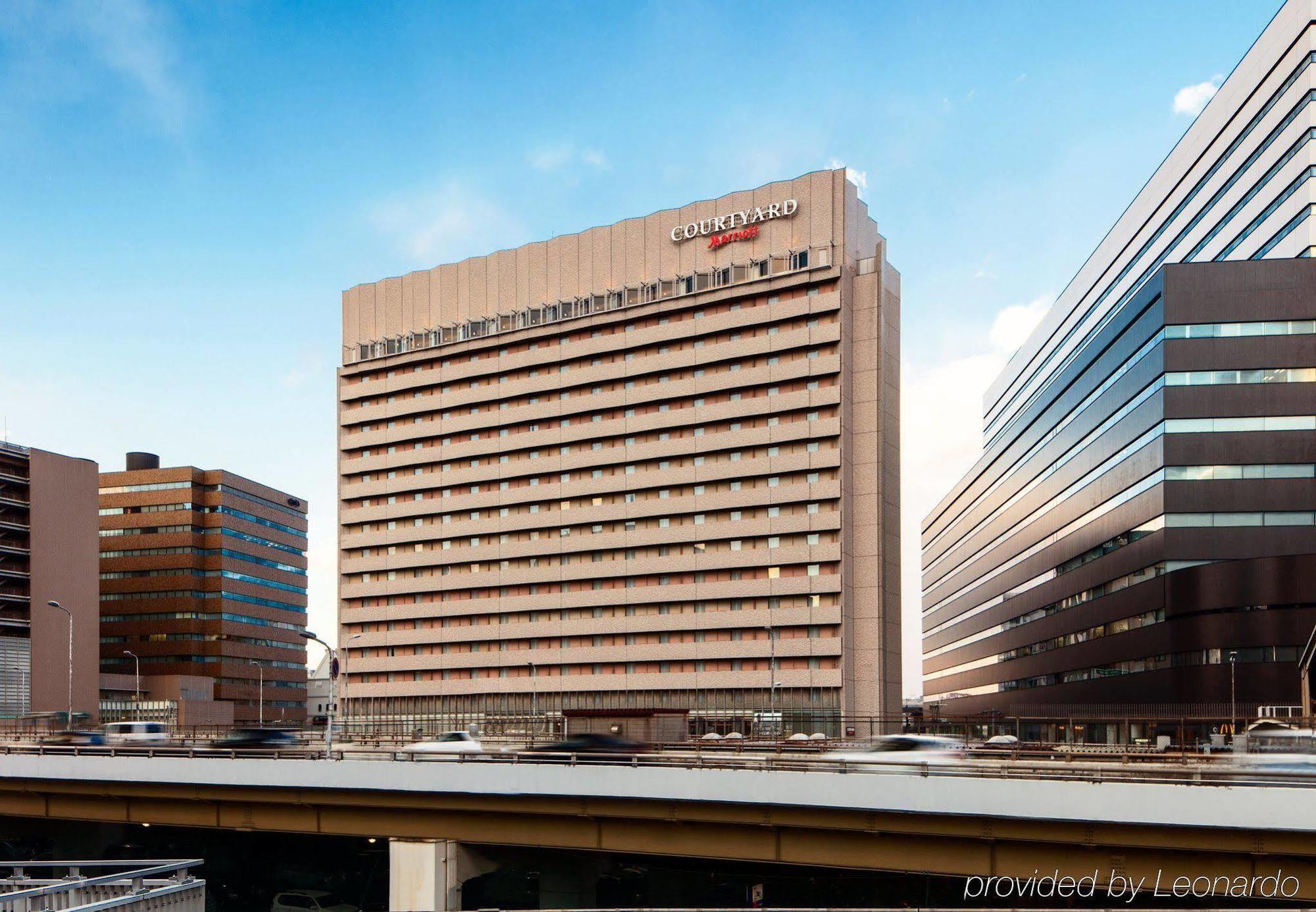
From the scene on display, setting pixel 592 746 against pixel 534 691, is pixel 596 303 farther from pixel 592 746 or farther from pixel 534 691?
pixel 592 746

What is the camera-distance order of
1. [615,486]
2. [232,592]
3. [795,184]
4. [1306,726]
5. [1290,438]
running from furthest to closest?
[232,592] → [615,486] → [795,184] → [1290,438] → [1306,726]

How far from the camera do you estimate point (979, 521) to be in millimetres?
151250

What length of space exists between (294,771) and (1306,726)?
37.7 meters

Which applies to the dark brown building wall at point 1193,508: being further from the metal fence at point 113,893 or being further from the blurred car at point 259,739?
the metal fence at point 113,893

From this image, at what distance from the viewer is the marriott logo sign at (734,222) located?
338ft

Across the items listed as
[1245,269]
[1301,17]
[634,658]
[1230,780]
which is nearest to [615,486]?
[634,658]

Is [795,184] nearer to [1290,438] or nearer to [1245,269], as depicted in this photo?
[1245,269]

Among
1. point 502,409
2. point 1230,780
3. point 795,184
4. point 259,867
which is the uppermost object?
point 795,184

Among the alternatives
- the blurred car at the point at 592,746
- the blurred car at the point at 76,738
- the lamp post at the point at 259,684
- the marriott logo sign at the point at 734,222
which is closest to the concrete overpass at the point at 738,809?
the blurred car at the point at 592,746

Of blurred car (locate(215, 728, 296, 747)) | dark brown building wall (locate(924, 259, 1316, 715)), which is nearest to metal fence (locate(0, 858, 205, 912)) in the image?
blurred car (locate(215, 728, 296, 747))

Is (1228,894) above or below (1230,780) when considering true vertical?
below

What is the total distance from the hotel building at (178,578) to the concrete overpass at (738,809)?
127 m

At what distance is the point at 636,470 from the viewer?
359 ft

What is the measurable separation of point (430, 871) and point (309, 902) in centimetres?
1079
